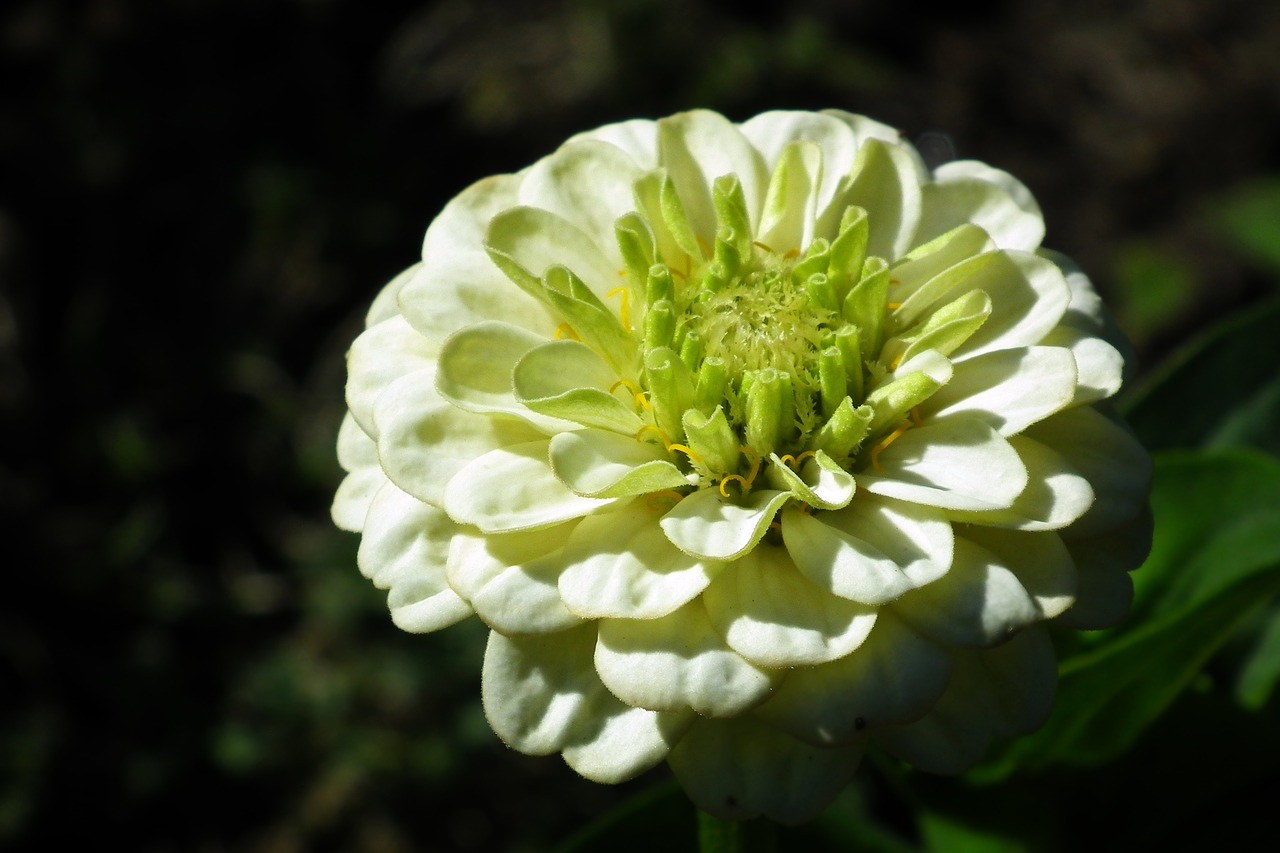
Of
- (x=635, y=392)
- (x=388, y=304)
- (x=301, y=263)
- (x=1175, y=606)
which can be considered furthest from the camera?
(x=301, y=263)

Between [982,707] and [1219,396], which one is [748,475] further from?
[1219,396]

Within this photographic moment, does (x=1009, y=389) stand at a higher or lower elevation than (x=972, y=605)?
higher

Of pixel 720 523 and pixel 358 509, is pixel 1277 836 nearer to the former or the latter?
pixel 720 523

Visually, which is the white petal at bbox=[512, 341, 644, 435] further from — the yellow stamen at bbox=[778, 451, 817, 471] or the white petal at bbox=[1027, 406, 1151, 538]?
the white petal at bbox=[1027, 406, 1151, 538]

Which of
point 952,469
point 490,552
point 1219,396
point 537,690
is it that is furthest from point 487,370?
point 1219,396

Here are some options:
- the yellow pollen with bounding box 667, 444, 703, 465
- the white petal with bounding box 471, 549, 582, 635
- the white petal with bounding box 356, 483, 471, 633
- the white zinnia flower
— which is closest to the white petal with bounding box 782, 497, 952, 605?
the white zinnia flower
